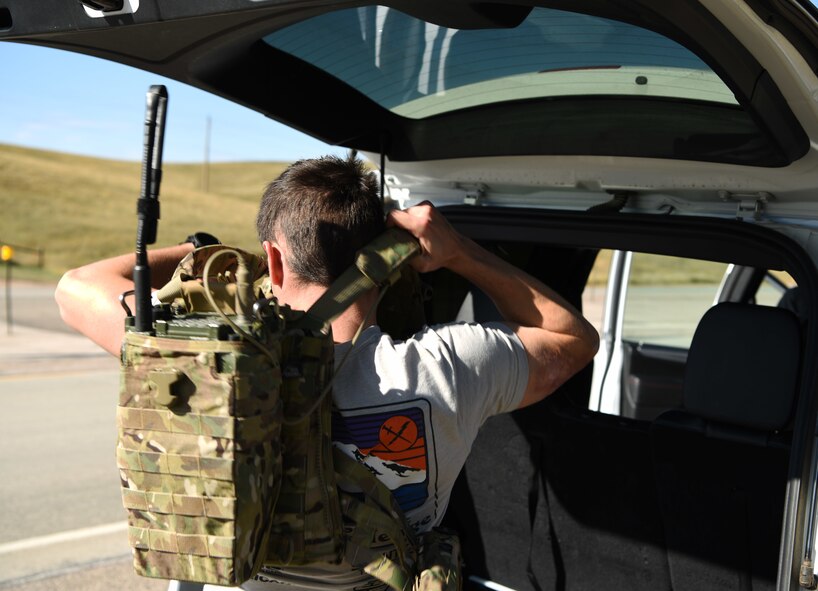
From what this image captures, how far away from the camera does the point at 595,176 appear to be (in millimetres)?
2635

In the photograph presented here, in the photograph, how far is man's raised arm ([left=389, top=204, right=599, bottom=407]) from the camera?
2117mm

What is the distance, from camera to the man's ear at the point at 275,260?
1.96 metres

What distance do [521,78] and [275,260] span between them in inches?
35.4

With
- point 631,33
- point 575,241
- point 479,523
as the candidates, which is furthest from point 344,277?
point 479,523

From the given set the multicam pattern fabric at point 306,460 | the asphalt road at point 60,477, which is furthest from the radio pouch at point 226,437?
the asphalt road at point 60,477

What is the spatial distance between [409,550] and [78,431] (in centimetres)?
663

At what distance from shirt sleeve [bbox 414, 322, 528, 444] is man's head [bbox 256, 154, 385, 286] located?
0.90 feet

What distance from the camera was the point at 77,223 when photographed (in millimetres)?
40656

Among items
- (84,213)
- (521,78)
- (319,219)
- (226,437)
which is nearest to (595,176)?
(521,78)

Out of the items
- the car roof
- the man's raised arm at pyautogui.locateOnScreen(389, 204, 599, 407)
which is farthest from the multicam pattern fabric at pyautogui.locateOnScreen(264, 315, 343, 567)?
the car roof

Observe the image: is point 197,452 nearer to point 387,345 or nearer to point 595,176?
point 387,345

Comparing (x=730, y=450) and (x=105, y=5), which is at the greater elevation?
(x=105, y=5)

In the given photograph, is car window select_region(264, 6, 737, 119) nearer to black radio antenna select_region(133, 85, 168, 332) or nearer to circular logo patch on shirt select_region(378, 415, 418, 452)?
black radio antenna select_region(133, 85, 168, 332)

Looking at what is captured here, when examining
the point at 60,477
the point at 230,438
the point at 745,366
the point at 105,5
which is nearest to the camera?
the point at 230,438
